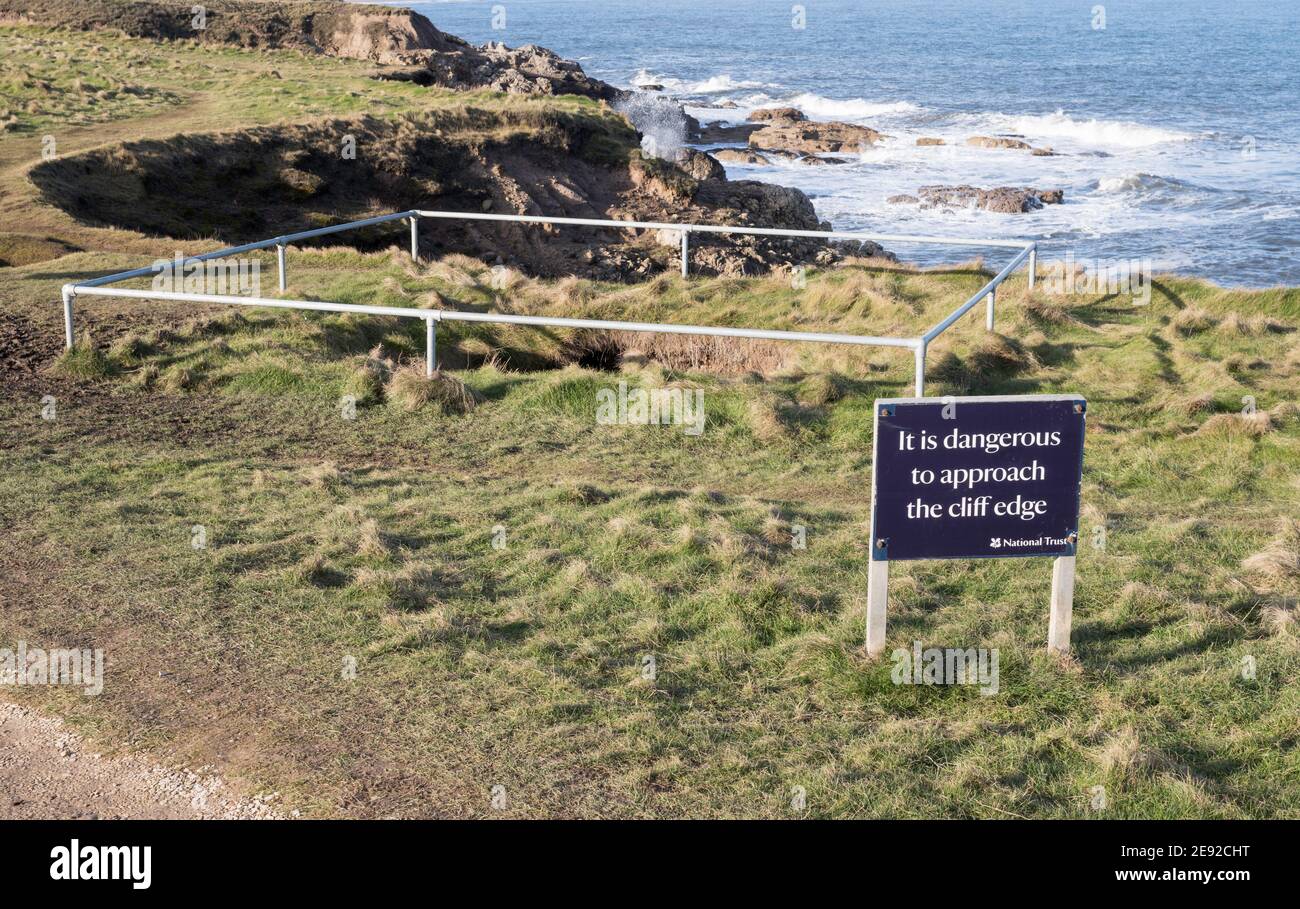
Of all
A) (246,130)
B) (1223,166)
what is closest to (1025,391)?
(246,130)

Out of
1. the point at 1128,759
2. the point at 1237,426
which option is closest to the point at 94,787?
the point at 1128,759

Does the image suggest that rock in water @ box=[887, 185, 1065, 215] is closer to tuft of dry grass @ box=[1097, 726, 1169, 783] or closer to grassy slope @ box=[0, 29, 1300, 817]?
grassy slope @ box=[0, 29, 1300, 817]

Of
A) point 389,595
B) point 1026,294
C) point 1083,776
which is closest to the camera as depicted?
point 1083,776

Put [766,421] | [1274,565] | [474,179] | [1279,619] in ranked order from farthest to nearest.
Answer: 1. [474,179]
2. [766,421]
3. [1274,565]
4. [1279,619]

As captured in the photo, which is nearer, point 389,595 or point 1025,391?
point 389,595

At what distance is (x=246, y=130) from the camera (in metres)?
28.8

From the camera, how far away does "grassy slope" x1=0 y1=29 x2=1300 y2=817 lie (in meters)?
5.39

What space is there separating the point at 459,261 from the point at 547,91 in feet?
111

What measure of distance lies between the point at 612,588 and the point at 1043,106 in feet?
256

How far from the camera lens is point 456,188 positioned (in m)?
31.1

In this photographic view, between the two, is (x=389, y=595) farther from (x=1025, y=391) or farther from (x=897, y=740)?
(x=1025, y=391)

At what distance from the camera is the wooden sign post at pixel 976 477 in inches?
237

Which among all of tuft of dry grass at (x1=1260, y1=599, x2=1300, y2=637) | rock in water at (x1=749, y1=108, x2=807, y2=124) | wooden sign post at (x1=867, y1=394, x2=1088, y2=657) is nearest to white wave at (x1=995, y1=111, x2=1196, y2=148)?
rock in water at (x1=749, y1=108, x2=807, y2=124)

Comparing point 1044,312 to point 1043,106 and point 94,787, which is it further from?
point 1043,106
